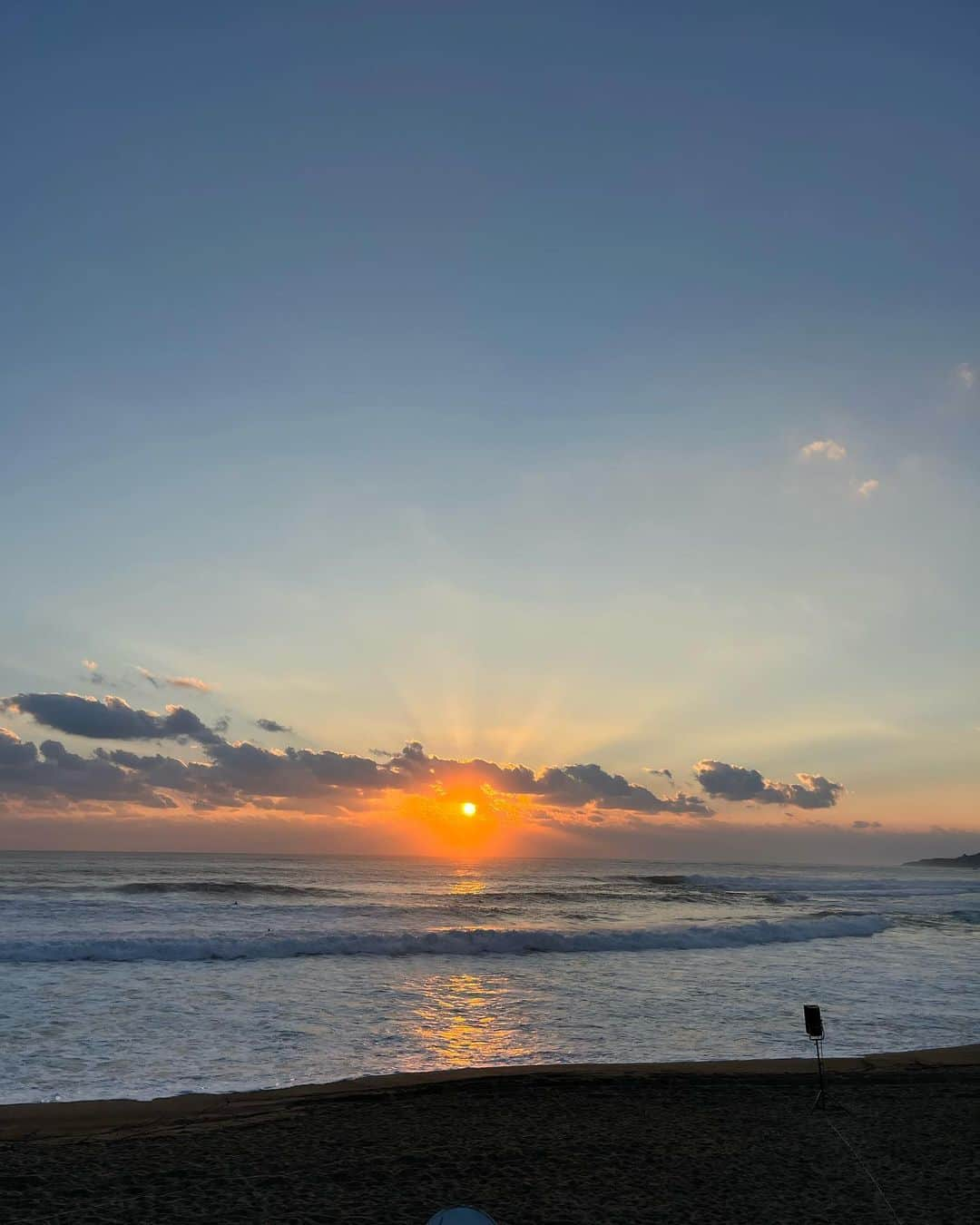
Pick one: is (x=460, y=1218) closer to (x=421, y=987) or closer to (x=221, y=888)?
(x=421, y=987)

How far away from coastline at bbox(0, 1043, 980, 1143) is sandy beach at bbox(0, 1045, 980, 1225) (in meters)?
0.05

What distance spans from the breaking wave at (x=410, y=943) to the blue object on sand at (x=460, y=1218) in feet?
74.9

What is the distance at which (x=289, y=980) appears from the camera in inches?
826

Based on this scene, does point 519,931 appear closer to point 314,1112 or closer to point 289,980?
point 289,980

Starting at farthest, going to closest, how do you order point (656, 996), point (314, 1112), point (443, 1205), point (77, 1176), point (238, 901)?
point (238, 901), point (656, 996), point (314, 1112), point (77, 1176), point (443, 1205)

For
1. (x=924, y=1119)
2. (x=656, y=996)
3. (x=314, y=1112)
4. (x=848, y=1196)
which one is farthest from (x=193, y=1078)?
(x=656, y=996)

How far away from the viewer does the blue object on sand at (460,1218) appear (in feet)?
15.9

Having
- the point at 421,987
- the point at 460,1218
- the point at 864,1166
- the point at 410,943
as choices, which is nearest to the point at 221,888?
the point at 410,943

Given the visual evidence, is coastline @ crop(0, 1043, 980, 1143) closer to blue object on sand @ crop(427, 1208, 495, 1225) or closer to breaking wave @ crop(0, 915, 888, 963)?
blue object on sand @ crop(427, 1208, 495, 1225)

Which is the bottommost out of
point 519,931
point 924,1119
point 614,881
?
point 614,881

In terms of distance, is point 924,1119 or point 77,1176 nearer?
point 77,1176

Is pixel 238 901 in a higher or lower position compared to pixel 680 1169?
lower

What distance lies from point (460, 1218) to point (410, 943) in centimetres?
2539

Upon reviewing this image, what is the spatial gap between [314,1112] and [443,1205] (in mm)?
3506
